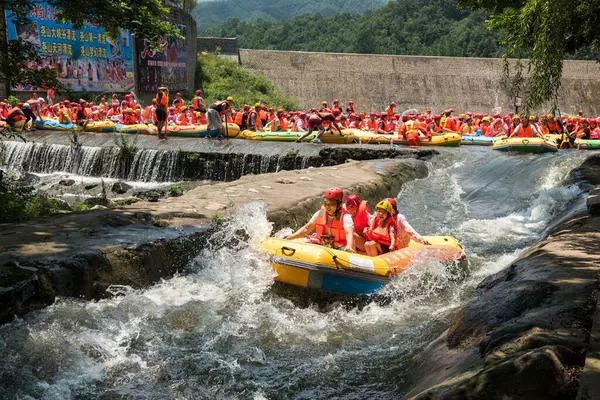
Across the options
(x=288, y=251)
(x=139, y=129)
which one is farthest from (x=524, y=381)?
(x=139, y=129)

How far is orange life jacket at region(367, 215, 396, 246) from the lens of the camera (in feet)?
25.5

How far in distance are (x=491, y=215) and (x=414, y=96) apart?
96.7 feet

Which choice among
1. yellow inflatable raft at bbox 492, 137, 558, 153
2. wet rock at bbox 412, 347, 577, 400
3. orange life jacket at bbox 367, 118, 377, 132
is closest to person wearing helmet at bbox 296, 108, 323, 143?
orange life jacket at bbox 367, 118, 377, 132

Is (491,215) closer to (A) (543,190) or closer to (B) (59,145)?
(A) (543,190)

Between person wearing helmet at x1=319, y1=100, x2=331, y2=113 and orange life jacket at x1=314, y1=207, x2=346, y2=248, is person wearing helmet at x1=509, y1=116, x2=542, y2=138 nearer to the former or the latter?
person wearing helmet at x1=319, y1=100, x2=331, y2=113

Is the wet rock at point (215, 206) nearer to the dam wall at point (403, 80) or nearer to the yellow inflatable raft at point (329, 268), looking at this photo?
the yellow inflatable raft at point (329, 268)

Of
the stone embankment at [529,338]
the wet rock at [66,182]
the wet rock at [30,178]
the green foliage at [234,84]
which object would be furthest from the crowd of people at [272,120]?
the stone embankment at [529,338]

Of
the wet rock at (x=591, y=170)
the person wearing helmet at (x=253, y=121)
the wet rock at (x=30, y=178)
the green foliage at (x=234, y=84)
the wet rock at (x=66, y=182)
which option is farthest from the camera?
the green foliage at (x=234, y=84)

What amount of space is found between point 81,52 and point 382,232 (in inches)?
824

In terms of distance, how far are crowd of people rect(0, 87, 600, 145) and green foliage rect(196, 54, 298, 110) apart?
40.2ft

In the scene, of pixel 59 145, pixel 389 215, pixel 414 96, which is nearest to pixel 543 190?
pixel 389 215

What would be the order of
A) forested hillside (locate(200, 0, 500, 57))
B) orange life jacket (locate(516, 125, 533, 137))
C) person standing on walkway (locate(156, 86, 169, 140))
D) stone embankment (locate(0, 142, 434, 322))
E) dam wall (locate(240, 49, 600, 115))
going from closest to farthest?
stone embankment (locate(0, 142, 434, 322))
orange life jacket (locate(516, 125, 533, 137))
person standing on walkway (locate(156, 86, 169, 140))
dam wall (locate(240, 49, 600, 115))
forested hillside (locate(200, 0, 500, 57))

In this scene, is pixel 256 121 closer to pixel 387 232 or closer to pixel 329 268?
pixel 387 232

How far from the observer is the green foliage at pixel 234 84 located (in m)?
35.9
